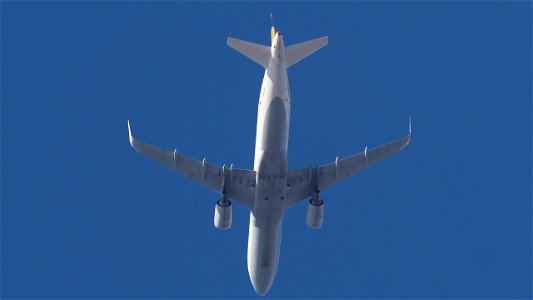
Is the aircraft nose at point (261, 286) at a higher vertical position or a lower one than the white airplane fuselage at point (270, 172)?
lower

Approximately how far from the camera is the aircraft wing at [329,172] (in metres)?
86.2

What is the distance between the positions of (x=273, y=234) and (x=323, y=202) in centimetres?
458

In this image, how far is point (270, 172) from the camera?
271 ft

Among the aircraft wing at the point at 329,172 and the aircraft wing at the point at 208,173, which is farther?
the aircraft wing at the point at 329,172

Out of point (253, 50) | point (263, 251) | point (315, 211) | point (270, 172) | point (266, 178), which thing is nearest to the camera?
point (253, 50)

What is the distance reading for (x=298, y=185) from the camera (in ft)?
283

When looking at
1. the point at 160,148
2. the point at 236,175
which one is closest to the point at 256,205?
the point at 236,175

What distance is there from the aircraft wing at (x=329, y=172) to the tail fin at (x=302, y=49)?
8631 millimetres

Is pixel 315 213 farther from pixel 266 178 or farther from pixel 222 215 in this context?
pixel 222 215

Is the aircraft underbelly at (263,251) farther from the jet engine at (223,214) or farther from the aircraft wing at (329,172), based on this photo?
the aircraft wing at (329,172)

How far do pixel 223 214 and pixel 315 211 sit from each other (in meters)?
7.07

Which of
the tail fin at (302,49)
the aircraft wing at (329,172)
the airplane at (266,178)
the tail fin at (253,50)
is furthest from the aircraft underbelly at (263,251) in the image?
the tail fin at (302,49)

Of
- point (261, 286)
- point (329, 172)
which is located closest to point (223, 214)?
point (261, 286)

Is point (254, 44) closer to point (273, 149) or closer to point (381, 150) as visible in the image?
point (273, 149)
